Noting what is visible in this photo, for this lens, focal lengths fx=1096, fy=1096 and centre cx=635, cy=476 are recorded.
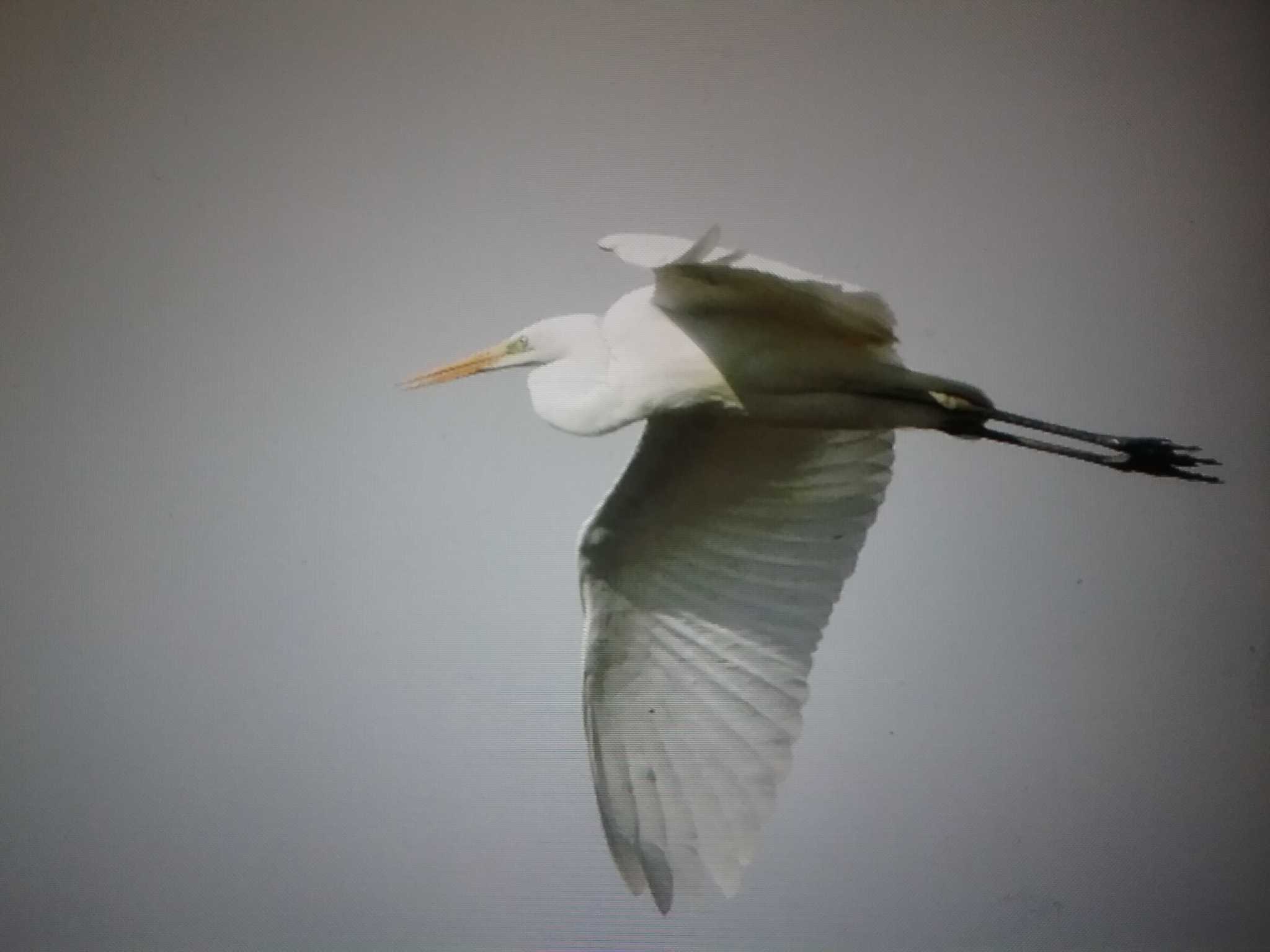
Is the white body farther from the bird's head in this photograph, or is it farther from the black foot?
the black foot

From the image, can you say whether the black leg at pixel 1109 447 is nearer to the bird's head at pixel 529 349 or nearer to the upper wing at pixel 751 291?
the upper wing at pixel 751 291

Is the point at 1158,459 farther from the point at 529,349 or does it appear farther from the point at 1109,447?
the point at 529,349

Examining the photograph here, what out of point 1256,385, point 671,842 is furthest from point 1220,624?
point 671,842

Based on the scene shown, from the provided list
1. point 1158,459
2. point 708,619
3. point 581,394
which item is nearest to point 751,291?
point 581,394

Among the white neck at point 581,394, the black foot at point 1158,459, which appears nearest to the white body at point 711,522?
the white neck at point 581,394

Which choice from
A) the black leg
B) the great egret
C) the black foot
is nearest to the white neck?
the great egret

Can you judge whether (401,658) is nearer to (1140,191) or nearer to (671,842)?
(671,842)
